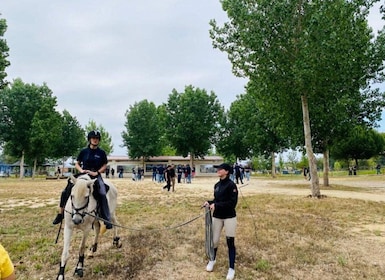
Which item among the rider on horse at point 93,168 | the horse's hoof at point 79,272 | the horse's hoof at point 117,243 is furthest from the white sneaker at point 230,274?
the horse's hoof at point 117,243

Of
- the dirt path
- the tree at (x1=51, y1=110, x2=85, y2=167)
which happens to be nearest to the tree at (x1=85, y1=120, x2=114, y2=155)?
the tree at (x1=51, y1=110, x2=85, y2=167)

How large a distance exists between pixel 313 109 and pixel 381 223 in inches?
491

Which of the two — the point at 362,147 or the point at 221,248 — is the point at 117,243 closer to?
the point at 221,248

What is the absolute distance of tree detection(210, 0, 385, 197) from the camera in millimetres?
15328

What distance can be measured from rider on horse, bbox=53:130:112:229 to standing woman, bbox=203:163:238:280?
216 centimetres

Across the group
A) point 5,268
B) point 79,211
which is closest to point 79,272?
point 79,211

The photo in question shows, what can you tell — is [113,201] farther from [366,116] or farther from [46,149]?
[46,149]

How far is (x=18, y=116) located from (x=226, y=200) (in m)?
45.9

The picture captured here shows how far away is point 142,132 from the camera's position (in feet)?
190

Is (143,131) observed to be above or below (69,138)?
above

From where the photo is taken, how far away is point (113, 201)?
282 inches

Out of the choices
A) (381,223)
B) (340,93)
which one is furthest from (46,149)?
(381,223)

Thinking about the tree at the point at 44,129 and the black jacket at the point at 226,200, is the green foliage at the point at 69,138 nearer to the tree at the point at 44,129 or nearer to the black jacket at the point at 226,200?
the tree at the point at 44,129

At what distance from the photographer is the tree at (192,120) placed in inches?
2116
